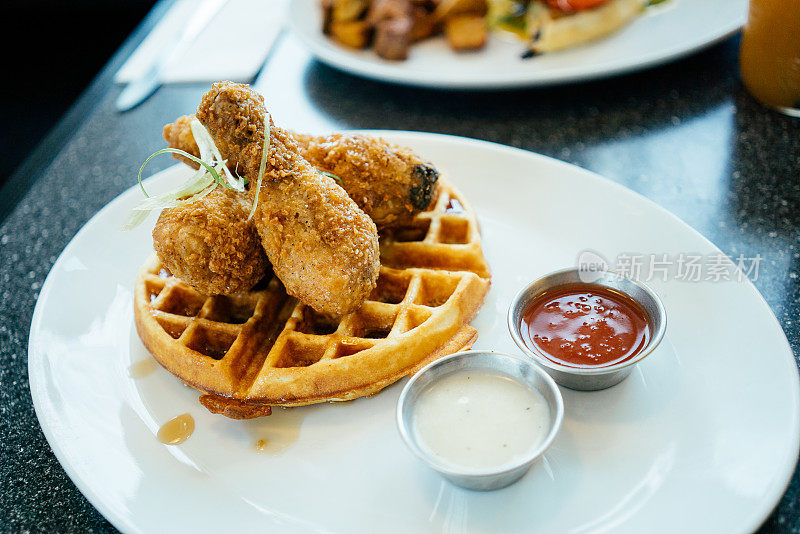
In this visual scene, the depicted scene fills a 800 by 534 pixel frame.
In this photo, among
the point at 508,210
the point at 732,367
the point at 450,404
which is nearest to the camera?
the point at 450,404

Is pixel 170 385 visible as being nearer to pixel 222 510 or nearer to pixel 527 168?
pixel 222 510

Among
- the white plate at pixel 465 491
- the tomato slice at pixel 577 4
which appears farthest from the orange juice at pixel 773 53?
the white plate at pixel 465 491

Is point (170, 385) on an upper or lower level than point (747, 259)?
upper

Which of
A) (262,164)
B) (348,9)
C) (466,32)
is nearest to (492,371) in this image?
(262,164)

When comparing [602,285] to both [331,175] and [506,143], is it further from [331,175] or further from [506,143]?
[506,143]

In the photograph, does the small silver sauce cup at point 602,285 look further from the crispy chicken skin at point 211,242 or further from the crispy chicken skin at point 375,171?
the crispy chicken skin at point 211,242

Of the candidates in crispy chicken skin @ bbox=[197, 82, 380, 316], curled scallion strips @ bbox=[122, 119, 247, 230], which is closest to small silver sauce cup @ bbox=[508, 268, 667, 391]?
crispy chicken skin @ bbox=[197, 82, 380, 316]

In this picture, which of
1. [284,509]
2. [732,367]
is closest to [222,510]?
[284,509]
